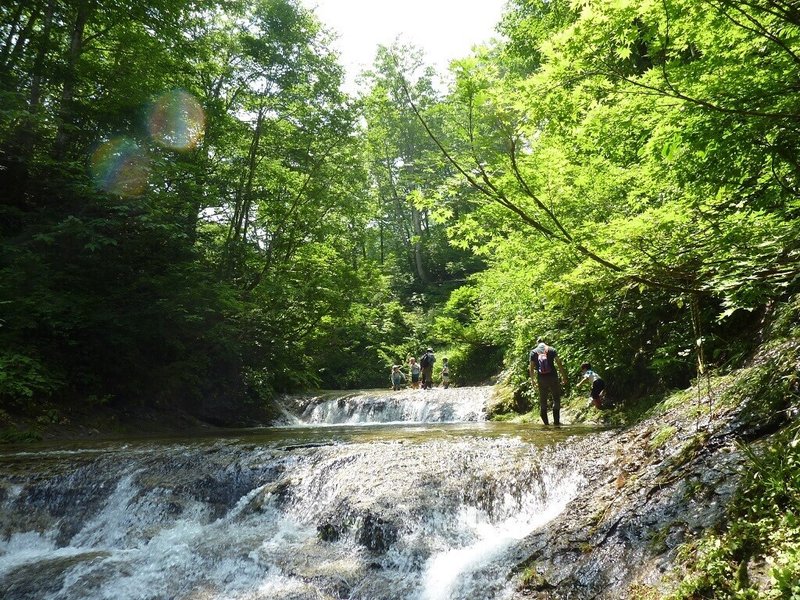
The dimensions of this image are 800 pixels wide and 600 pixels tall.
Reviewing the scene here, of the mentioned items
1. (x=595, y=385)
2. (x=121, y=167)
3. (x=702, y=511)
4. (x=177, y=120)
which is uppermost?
(x=177, y=120)

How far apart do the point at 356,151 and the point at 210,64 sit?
5.72 m

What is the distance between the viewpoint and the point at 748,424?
4.20m

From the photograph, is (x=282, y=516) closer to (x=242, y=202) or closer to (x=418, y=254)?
(x=242, y=202)

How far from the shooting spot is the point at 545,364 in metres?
9.66

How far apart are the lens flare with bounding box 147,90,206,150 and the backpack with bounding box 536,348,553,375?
1270 centimetres

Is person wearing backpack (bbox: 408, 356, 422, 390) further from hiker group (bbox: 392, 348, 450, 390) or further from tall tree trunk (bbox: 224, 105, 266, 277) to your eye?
tall tree trunk (bbox: 224, 105, 266, 277)

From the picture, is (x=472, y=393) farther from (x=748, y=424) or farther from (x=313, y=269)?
(x=748, y=424)

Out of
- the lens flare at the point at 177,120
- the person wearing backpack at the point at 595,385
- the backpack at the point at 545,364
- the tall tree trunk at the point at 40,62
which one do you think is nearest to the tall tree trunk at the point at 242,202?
the lens flare at the point at 177,120

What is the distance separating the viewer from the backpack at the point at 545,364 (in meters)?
9.66

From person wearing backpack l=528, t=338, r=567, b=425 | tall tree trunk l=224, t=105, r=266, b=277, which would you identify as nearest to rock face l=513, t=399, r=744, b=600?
person wearing backpack l=528, t=338, r=567, b=425

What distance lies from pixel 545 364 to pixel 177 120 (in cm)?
1370

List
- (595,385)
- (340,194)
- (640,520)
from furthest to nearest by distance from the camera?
(340,194) → (595,385) → (640,520)

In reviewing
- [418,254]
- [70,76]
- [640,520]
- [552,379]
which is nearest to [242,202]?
[70,76]

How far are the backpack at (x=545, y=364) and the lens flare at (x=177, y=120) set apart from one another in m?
12.7
